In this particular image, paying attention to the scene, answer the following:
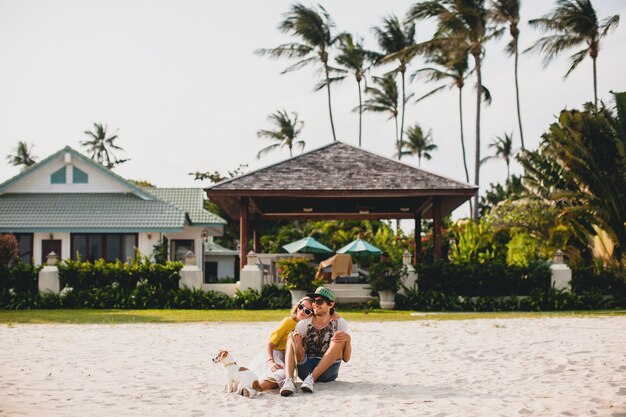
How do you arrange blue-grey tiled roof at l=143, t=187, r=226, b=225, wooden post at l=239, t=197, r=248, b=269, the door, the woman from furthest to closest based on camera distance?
blue-grey tiled roof at l=143, t=187, r=226, b=225
the door
wooden post at l=239, t=197, r=248, b=269
the woman

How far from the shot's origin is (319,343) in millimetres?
7801

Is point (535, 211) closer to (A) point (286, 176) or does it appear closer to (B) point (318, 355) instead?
(A) point (286, 176)

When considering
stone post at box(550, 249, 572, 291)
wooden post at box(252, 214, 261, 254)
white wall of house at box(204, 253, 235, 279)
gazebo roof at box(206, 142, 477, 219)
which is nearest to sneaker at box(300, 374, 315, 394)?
gazebo roof at box(206, 142, 477, 219)

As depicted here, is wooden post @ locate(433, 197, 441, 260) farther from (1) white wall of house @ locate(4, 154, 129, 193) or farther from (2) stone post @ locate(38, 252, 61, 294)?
(1) white wall of house @ locate(4, 154, 129, 193)

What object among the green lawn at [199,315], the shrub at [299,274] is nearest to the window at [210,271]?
the shrub at [299,274]

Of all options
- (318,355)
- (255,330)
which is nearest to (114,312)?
(255,330)

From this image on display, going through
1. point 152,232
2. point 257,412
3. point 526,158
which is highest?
point 526,158

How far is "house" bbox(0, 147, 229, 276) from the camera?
90.8 feet

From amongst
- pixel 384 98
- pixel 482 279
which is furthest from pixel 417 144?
pixel 482 279

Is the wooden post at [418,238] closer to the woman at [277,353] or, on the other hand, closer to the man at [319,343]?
the man at [319,343]

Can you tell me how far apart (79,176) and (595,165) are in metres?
19.7

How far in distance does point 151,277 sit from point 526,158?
14.4m

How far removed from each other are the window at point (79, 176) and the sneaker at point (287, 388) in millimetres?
24450

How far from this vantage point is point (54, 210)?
2833 centimetres
